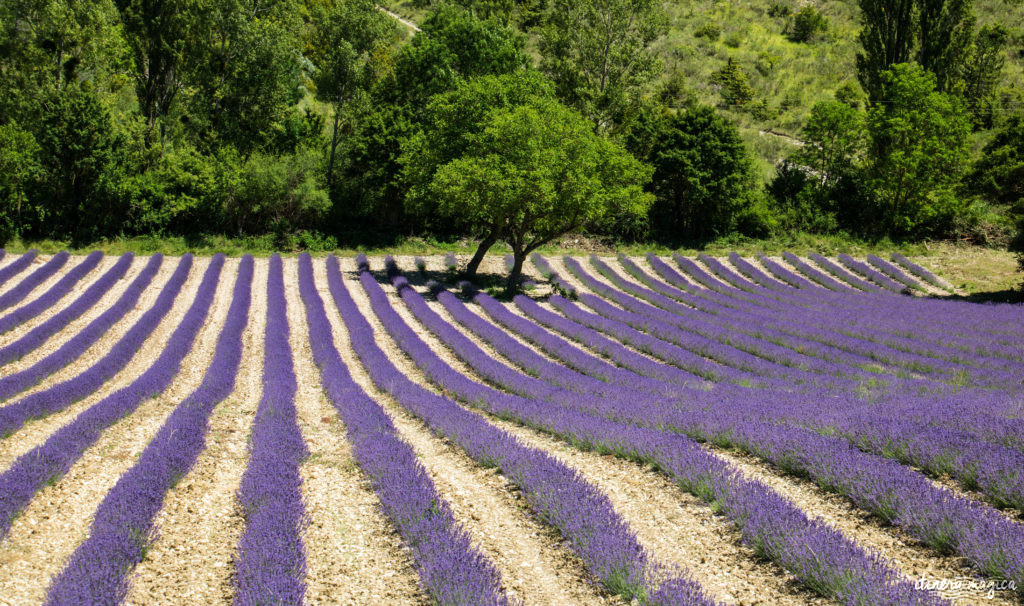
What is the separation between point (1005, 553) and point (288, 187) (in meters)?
32.5

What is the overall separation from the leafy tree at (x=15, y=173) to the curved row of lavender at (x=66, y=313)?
21.8 feet

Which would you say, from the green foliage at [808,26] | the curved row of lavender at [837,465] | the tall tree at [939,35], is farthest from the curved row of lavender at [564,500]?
the green foliage at [808,26]

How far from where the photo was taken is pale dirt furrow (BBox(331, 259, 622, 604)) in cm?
525

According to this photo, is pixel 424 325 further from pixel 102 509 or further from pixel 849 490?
pixel 849 490

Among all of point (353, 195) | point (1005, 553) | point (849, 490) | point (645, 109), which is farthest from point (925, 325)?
point (353, 195)

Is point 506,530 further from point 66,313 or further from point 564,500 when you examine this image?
point 66,313

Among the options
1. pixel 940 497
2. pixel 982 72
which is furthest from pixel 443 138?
pixel 982 72

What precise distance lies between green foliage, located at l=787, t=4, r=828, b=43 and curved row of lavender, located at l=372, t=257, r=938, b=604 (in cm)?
7614

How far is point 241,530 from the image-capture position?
6523 mm

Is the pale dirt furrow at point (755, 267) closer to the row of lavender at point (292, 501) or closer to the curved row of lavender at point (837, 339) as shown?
the curved row of lavender at point (837, 339)

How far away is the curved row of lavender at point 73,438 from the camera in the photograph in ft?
21.6

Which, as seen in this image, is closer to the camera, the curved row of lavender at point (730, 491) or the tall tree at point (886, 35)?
the curved row of lavender at point (730, 491)

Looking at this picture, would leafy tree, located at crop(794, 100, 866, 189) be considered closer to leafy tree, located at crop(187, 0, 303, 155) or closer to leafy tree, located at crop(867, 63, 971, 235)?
leafy tree, located at crop(867, 63, 971, 235)

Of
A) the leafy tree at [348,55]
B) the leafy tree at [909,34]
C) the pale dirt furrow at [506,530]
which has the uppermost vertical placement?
the leafy tree at [909,34]
